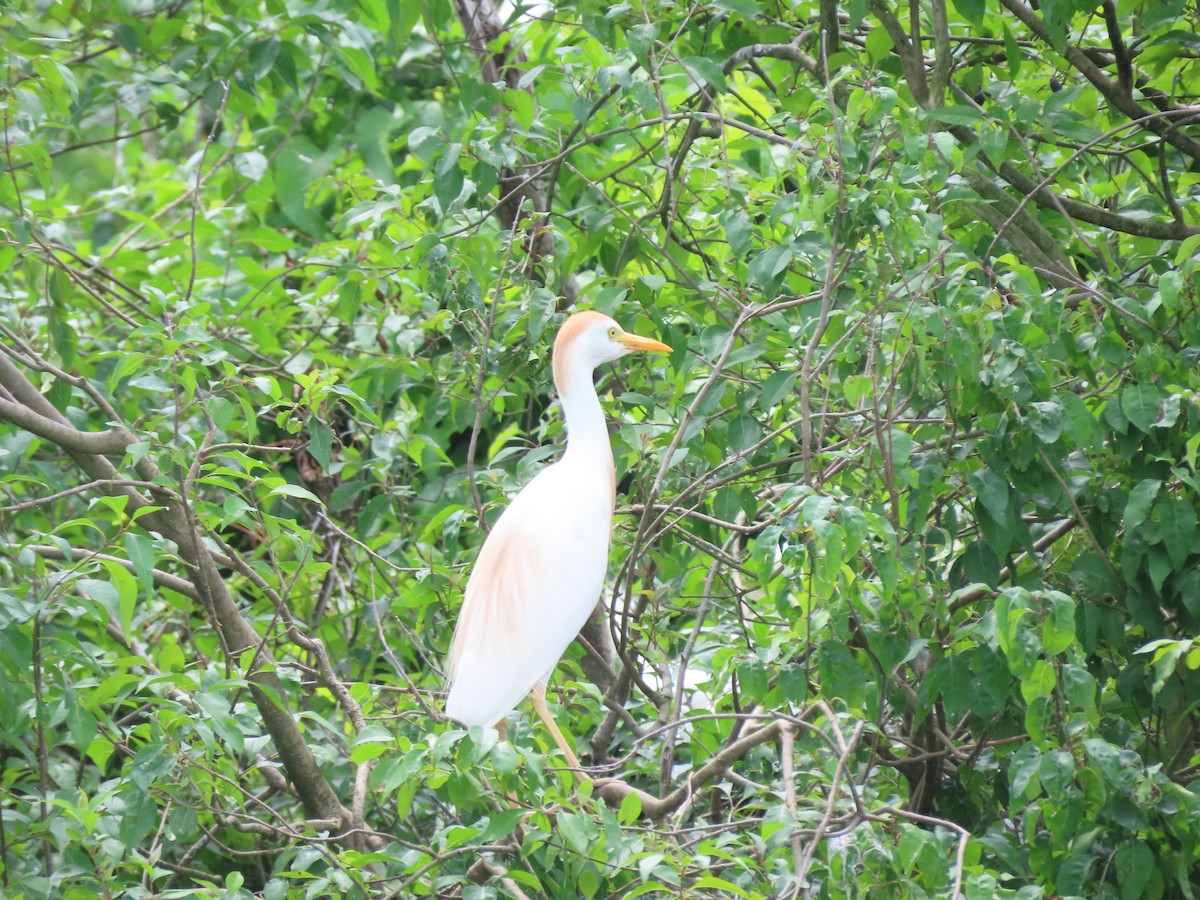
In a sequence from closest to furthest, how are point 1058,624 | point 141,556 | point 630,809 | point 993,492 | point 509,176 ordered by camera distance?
point 1058,624 → point 630,809 → point 141,556 → point 993,492 → point 509,176

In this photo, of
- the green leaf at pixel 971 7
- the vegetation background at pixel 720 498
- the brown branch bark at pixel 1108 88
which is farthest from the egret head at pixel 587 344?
the brown branch bark at pixel 1108 88

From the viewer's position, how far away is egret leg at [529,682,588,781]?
8.30ft

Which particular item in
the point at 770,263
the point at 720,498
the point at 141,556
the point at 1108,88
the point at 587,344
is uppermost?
the point at 1108,88

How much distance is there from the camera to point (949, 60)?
8.99 feet

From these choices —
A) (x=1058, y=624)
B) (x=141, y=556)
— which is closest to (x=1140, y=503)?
(x=1058, y=624)

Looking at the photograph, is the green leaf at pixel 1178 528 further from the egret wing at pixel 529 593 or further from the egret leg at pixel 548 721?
the egret leg at pixel 548 721

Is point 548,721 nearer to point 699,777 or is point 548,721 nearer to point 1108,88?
point 699,777

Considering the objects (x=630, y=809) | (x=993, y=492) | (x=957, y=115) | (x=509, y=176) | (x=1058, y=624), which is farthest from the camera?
(x=509, y=176)

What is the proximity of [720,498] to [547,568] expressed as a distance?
1.38ft

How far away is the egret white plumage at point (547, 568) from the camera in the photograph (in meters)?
2.54

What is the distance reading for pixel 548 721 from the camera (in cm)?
256

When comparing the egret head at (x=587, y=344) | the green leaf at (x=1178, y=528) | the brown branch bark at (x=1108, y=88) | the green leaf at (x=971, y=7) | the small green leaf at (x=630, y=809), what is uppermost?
the green leaf at (x=971, y=7)

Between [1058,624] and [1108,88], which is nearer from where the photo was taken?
[1058,624]

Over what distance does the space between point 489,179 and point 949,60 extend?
3.21ft
